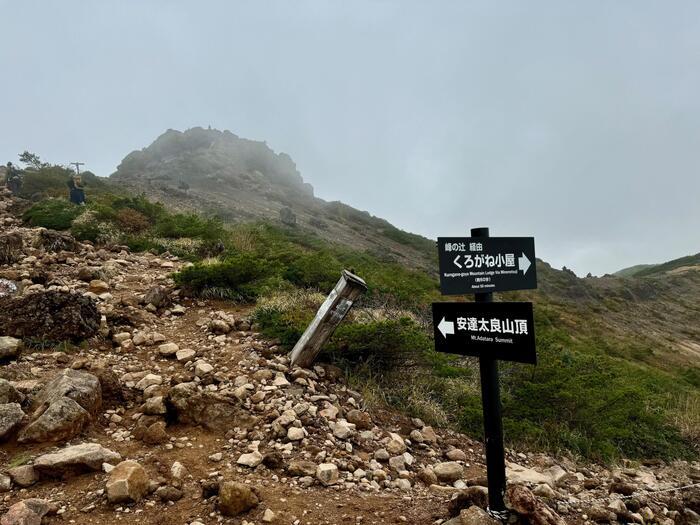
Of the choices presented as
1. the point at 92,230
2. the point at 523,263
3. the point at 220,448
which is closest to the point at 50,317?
the point at 220,448

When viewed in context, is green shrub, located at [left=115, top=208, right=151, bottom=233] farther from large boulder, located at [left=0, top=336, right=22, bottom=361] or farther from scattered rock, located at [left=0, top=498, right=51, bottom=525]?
scattered rock, located at [left=0, top=498, right=51, bottom=525]

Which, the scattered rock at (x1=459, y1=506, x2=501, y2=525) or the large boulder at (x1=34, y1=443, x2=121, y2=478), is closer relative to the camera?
the scattered rock at (x1=459, y1=506, x2=501, y2=525)

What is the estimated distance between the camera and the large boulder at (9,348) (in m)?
4.42

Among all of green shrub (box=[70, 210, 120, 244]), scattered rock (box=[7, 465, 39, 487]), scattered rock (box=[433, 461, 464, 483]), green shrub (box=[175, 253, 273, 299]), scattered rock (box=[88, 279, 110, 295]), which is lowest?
scattered rock (box=[433, 461, 464, 483])

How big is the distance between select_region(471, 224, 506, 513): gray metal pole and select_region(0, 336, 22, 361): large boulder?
490cm

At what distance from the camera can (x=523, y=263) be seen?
9.09 feet

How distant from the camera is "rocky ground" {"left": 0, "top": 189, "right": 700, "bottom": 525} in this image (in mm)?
2742

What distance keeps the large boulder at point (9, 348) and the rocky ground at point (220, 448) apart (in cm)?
2

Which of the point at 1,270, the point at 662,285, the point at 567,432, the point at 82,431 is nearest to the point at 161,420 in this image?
the point at 82,431

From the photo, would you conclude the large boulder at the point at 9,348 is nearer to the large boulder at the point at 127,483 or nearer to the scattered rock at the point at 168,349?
the scattered rock at the point at 168,349

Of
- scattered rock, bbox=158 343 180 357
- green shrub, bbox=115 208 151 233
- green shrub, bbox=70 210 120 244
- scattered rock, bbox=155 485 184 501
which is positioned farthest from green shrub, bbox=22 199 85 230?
scattered rock, bbox=155 485 184 501

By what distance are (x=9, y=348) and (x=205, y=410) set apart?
246cm

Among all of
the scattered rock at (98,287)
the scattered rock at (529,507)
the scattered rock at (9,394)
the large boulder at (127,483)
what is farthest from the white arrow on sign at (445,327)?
the scattered rock at (98,287)

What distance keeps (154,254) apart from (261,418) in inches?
281
